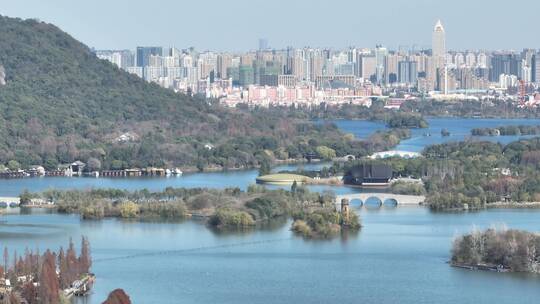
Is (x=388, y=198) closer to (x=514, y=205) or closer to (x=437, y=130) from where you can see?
(x=514, y=205)

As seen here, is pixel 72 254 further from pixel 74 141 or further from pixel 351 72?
pixel 351 72

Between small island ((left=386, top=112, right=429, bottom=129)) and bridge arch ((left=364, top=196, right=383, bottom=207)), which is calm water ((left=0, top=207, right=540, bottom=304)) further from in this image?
small island ((left=386, top=112, right=429, bottom=129))

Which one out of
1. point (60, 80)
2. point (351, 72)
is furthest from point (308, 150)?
point (351, 72)

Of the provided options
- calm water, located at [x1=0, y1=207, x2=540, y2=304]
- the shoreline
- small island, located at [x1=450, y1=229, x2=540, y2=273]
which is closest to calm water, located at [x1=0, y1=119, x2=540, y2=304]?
calm water, located at [x1=0, y1=207, x2=540, y2=304]

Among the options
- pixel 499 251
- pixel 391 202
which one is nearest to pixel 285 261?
pixel 499 251

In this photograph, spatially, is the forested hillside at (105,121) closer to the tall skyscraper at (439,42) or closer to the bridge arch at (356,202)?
the bridge arch at (356,202)

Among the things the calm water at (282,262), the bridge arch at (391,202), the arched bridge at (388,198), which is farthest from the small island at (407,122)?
the calm water at (282,262)
